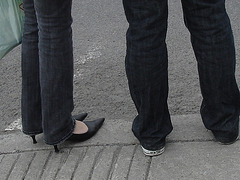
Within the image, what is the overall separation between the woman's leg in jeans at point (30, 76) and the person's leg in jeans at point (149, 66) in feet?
1.78

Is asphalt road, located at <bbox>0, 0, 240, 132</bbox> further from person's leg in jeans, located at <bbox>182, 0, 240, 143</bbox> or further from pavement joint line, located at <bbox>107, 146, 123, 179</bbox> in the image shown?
person's leg in jeans, located at <bbox>182, 0, 240, 143</bbox>

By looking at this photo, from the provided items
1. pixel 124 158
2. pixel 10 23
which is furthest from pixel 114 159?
pixel 10 23

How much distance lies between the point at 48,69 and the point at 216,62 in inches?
33.2

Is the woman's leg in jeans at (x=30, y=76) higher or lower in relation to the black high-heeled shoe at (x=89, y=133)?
higher

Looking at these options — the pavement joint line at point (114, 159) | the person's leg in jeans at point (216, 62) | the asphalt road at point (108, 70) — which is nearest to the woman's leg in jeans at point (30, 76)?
the pavement joint line at point (114, 159)

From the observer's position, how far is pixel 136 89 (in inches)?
92.3

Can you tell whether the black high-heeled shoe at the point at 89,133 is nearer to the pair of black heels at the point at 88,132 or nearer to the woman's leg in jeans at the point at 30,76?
the pair of black heels at the point at 88,132

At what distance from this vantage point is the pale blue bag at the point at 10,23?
2.61m

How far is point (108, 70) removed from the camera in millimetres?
3805

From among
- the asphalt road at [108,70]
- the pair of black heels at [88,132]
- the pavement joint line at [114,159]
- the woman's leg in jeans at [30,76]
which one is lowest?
the asphalt road at [108,70]

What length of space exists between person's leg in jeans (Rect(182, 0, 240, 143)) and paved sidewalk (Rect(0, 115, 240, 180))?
127mm

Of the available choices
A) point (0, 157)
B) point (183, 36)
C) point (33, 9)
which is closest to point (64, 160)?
point (0, 157)

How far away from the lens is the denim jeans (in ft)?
7.48

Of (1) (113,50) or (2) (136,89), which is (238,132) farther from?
(1) (113,50)
